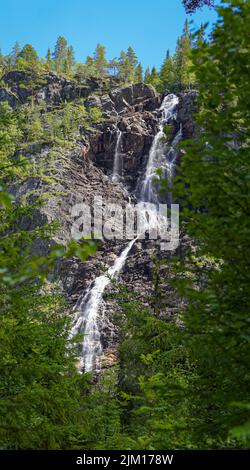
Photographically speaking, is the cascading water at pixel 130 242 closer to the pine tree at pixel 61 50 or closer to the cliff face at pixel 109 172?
the cliff face at pixel 109 172

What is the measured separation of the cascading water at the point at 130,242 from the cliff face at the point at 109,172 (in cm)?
59

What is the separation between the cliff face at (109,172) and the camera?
42.1 m

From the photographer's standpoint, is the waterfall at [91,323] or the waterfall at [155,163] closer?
the waterfall at [91,323]

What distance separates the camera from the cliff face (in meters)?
42.1

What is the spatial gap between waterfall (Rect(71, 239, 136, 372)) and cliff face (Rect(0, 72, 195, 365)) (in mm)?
637

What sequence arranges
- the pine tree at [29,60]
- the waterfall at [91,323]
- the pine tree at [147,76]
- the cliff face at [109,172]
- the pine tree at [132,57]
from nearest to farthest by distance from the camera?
the waterfall at [91,323] → the cliff face at [109,172] → the pine tree at [29,60] → the pine tree at [147,76] → the pine tree at [132,57]

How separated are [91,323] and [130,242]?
43.3 ft

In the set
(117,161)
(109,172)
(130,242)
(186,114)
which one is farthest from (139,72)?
(130,242)

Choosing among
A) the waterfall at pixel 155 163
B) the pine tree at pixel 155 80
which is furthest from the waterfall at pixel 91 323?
the pine tree at pixel 155 80

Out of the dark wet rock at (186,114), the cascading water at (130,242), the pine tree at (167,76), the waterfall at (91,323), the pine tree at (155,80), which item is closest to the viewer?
the waterfall at (91,323)

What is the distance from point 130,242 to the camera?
156 feet

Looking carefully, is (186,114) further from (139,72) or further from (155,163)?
(139,72)

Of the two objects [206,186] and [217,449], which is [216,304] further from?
[217,449]

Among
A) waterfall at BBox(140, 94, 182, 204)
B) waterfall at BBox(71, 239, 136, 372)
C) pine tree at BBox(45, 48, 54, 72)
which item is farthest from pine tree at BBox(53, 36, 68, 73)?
waterfall at BBox(71, 239, 136, 372)
